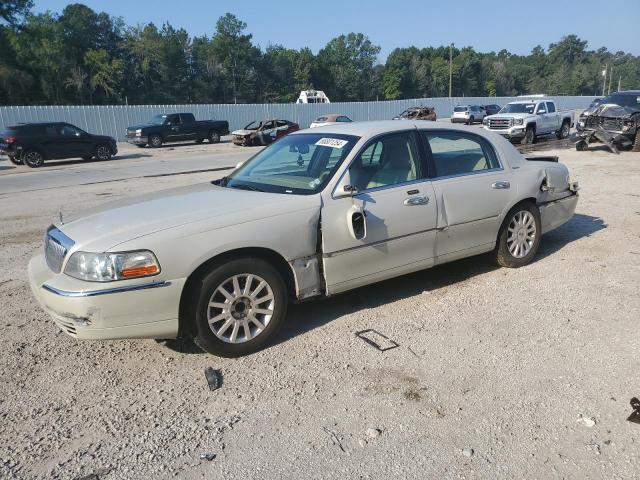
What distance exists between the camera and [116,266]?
338 centimetres

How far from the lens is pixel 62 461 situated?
277 centimetres

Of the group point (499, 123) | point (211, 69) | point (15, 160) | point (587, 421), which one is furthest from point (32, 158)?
point (211, 69)

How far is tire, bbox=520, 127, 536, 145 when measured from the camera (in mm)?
22078

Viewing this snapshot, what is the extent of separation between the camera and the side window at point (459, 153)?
4.89 meters

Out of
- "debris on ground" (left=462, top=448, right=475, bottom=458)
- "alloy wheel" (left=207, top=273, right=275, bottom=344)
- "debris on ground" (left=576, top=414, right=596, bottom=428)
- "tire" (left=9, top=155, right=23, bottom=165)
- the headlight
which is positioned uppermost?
the headlight

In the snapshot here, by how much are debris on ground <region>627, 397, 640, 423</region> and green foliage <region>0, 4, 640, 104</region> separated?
56819 millimetres

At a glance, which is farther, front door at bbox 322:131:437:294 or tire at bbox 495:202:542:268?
tire at bbox 495:202:542:268

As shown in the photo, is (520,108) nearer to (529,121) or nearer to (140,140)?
(529,121)

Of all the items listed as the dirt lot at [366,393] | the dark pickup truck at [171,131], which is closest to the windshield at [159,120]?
the dark pickup truck at [171,131]

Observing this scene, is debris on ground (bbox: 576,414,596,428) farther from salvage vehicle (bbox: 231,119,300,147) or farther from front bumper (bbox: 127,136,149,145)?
front bumper (bbox: 127,136,149,145)

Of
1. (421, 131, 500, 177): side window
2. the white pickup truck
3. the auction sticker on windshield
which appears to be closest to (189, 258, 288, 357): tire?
the auction sticker on windshield

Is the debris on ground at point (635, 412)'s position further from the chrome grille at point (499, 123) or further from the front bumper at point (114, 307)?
the chrome grille at point (499, 123)

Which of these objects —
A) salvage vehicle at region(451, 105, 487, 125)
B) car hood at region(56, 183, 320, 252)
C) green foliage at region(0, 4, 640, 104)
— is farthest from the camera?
green foliage at region(0, 4, 640, 104)

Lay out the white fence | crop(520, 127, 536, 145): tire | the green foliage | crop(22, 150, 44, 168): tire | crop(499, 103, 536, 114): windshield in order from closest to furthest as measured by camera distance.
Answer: crop(22, 150, 44, 168): tire < crop(520, 127, 536, 145): tire < crop(499, 103, 536, 114): windshield < the white fence < the green foliage
